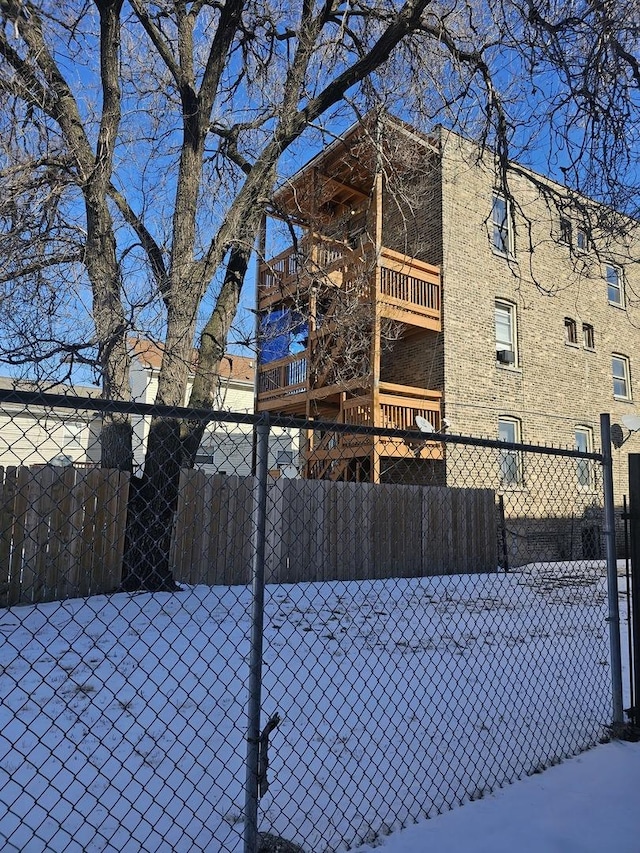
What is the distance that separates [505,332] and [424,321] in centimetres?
305

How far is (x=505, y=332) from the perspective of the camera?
15695mm

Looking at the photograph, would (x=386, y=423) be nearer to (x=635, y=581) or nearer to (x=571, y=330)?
(x=571, y=330)

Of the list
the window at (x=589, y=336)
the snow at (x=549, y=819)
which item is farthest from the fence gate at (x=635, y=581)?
the window at (x=589, y=336)

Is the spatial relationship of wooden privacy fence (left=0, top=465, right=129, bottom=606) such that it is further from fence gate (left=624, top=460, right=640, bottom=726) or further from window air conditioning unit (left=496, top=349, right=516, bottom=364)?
window air conditioning unit (left=496, top=349, right=516, bottom=364)

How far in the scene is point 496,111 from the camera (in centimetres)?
870

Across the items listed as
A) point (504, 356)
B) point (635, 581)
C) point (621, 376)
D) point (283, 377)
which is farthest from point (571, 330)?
point (635, 581)

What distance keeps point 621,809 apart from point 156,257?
8395 mm

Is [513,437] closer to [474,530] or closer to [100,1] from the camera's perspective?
[474,530]

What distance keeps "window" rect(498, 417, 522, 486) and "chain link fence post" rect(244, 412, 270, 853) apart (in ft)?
38.7

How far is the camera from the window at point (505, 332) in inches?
597

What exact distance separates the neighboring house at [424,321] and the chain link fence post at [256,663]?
8.77 m

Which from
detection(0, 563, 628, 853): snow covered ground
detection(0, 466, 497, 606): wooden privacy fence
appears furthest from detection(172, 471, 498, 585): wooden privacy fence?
detection(0, 563, 628, 853): snow covered ground

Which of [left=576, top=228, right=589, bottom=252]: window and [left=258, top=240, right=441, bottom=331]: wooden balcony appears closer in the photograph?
[left=576, top=228, right=589, bottom=252]: window

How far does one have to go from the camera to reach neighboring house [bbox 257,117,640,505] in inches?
506
